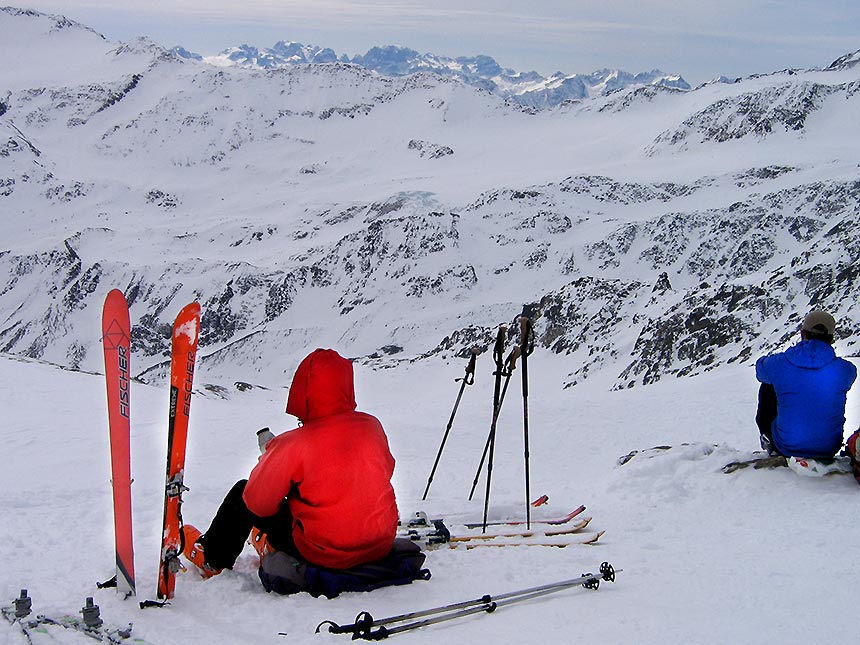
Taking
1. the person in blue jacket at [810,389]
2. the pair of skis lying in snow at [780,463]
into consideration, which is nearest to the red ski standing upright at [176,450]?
the person in blue jacket at [810,389]

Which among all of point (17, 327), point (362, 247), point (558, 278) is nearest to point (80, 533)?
point (558, 278)

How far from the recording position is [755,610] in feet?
15.6

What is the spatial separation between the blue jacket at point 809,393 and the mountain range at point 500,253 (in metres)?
14.2

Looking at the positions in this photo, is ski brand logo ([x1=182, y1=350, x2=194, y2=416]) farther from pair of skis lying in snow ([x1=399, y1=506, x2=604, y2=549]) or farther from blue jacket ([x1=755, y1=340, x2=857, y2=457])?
blue jacket ([x1=755, y1=340, x2=857, y2=457])

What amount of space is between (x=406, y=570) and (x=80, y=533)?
3735 mm

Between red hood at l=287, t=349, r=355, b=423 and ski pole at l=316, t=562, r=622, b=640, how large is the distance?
1.37 metres

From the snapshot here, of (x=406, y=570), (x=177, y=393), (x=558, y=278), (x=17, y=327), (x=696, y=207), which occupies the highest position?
(x=177, y=393)

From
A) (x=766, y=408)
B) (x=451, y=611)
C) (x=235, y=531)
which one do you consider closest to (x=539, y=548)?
(x=451, y=611)

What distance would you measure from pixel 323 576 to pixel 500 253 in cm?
8521

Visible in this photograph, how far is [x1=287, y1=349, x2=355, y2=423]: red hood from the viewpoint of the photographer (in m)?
5.11

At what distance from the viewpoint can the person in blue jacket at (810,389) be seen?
A: 7.83 m

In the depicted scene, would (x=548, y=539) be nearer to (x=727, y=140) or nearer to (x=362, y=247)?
(x=362, y=247)

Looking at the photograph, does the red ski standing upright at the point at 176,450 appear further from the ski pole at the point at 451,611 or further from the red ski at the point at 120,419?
the ski pole at the point at 451,611

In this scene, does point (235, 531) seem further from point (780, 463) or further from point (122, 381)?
point (780, 463)
